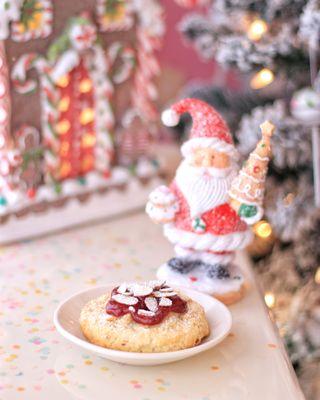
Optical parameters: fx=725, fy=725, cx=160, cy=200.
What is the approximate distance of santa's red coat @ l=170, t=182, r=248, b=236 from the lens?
3.98ft

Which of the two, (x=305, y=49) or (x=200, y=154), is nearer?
(x=200, y=154)

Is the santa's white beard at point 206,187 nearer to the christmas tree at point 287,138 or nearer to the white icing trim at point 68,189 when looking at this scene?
the christmas tree at point 287,138

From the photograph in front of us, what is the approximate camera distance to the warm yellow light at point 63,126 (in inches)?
63.4

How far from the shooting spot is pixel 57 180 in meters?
1.62

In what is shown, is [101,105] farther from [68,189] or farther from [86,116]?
[68,189]

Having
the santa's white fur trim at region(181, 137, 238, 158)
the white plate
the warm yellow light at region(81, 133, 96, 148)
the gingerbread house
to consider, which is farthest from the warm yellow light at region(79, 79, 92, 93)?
the white plate

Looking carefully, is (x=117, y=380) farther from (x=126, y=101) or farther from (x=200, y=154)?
(x=126, y=101)

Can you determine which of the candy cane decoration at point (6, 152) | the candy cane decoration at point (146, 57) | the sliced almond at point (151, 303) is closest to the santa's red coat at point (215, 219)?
the sliced almond at point (151, 303)

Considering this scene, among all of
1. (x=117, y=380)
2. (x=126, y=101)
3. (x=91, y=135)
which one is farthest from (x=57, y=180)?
(x=117, y=380)

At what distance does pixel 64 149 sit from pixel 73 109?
3.6 inches

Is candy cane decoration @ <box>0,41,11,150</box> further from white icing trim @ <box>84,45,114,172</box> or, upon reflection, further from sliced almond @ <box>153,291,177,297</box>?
sliced almond @ <box>153,291,177,297</box>

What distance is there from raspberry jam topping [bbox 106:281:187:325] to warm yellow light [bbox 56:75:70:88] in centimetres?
64

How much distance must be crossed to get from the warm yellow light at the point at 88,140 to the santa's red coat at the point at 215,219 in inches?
19.9

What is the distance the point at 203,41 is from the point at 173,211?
65 cm
